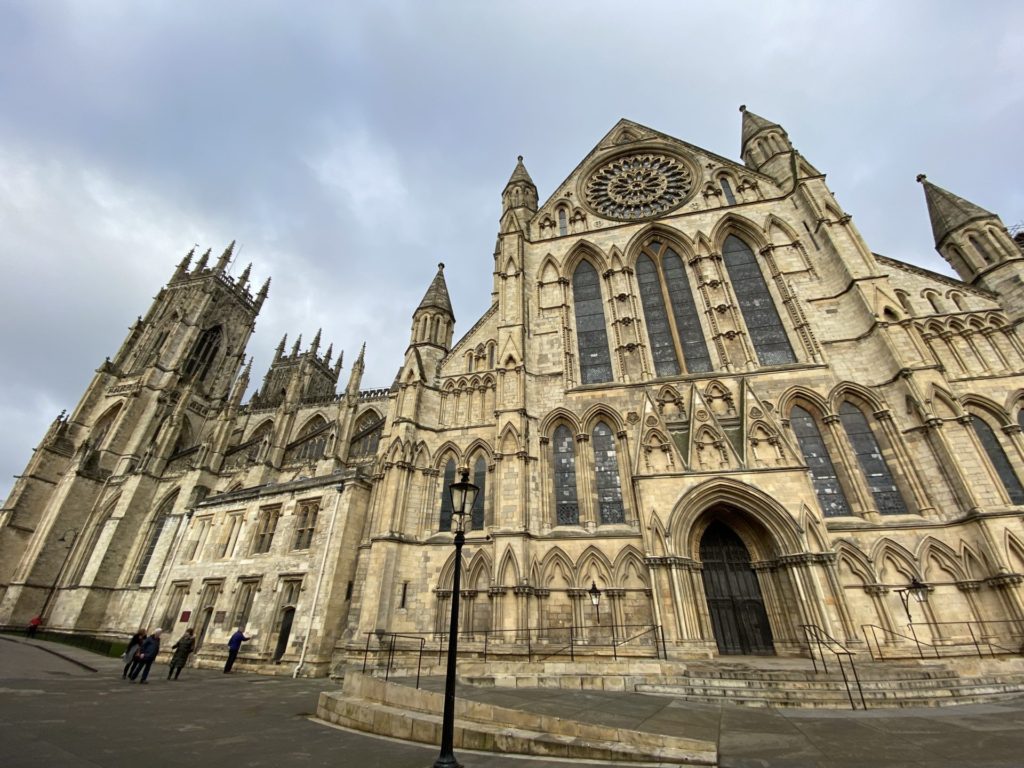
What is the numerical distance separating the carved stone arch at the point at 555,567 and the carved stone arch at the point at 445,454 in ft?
15.3

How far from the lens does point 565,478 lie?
15.2 metres

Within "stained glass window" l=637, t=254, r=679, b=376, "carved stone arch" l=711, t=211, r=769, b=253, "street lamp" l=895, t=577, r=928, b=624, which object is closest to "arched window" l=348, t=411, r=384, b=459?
"stained glass window" l=637, t=254, r=679, b=376

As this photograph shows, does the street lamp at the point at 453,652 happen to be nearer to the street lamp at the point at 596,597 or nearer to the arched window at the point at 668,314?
the street lamp at the point at 596,597

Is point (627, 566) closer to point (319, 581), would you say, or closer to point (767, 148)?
point (319, 581)

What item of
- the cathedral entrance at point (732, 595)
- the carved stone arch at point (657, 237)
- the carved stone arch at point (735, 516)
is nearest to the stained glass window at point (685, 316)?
the carved stone arch at point (657, 237)

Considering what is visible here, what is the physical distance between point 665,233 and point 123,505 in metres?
38.9

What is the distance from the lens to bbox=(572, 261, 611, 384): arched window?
686 inches

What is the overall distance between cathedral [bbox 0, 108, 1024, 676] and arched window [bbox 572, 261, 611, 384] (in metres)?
0.12

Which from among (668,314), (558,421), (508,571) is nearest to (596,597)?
(508,571)

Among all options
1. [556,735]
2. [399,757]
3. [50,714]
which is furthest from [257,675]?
[556,735]

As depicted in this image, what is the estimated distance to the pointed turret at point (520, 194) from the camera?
2288cm

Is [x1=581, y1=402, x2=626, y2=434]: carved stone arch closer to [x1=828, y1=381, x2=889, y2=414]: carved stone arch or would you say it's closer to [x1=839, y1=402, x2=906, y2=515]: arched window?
[x1=828, y1=381, x2=889, y2=414]: carved stone arch

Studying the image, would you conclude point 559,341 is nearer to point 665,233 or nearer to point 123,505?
point 665,233

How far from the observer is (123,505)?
31125 mm
